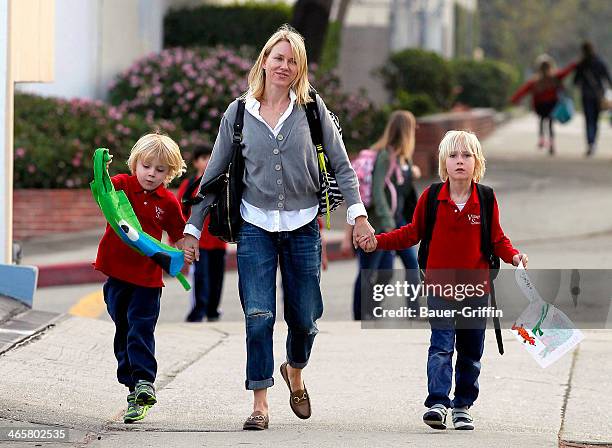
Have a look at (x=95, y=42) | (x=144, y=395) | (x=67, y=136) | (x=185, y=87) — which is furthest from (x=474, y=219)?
(x=95, y=42)

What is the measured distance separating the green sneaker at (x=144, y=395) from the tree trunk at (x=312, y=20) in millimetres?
16456

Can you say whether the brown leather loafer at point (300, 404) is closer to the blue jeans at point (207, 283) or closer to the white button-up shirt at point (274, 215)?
the white button-up shirt at point (274, 215)

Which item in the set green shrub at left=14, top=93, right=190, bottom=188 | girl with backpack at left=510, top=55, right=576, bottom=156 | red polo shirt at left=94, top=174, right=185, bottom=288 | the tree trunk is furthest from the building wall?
red polo shirt at left=94, top=174, right=185, bottom=288

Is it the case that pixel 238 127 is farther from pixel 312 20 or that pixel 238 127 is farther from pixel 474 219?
pixel 312 20

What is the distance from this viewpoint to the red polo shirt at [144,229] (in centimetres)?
668

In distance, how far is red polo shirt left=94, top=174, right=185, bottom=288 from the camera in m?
6.68

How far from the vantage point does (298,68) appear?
659 centimetres

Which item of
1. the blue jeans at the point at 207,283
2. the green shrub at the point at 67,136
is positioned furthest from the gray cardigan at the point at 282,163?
the green shrub at the point at 67,136

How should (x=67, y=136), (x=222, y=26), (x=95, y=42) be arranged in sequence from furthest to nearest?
(x=222, y=26), (x=95, y=42), (x=67, y=136)

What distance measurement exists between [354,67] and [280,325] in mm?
23182

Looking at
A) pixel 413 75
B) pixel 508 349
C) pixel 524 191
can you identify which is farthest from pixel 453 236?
pixel 413 75

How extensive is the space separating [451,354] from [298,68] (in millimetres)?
1524

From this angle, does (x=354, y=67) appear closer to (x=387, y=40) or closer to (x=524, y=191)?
(x=387, y=40)

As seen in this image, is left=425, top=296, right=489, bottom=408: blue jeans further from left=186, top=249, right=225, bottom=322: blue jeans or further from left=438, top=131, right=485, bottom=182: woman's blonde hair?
left=186, top=249, right=225, bottom=322: blue jeans
